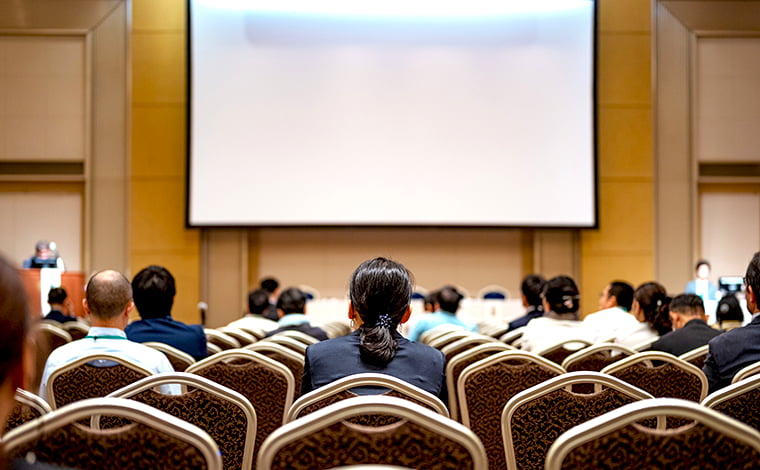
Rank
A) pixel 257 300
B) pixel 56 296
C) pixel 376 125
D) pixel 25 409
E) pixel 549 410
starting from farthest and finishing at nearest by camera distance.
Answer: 1. pixel 376 125
2. pixel 56 296
3. pixel 257 300
4. pixel 549 410
5. pixel 25 409

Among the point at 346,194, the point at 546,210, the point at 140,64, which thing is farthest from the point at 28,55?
the point at 546,210

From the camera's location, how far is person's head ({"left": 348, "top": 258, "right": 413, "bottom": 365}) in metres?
2.44

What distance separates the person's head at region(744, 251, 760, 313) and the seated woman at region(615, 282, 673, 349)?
5.28 feet

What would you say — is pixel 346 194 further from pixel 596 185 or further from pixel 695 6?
pixel 695 6

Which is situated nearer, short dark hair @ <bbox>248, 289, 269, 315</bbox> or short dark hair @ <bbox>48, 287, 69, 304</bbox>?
short dark hair @ <bbox>248, 289, 269, 315</bbox>

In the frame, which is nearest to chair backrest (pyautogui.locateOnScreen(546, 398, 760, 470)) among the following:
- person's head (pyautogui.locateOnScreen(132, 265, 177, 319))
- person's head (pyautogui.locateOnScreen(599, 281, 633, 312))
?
person's head (pyautogui.locateOnScreen(132, 265, 177, 319))

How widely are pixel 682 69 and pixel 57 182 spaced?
840cm

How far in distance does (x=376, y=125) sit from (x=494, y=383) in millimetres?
8118

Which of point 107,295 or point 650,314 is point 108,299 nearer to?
point 107,295

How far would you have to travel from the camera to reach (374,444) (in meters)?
1.30

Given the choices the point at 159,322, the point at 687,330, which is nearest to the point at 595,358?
the point at 687,330

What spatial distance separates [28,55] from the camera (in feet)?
37.0

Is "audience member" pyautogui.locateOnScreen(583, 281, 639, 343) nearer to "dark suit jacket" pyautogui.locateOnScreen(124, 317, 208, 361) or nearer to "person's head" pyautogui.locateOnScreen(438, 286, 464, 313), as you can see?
"person's head" pyautogui.locateOnScreen(438, 286, 464, 313)

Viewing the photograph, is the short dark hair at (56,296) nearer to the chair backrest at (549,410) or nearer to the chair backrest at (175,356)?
the chair backrest at (175,356)
